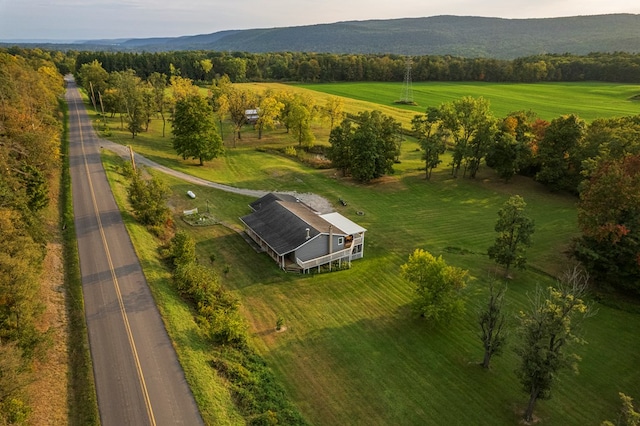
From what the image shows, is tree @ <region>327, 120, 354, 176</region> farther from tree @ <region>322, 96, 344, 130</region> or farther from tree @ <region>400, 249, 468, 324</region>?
tree @ <region>400, 249, 468, 324</region>

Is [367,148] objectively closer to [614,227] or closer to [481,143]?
[481,143]

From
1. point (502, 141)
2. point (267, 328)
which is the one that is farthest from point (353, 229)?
point (502, 141)

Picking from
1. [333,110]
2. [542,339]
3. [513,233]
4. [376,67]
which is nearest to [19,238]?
[542,339]

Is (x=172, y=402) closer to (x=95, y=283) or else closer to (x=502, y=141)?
(x=95, y=283)

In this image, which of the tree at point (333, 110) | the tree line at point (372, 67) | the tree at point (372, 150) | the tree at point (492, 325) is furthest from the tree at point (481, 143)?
the tree line at point (372, 67)

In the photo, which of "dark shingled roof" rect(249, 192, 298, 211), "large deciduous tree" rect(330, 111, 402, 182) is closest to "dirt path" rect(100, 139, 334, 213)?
"dark shingled roof" rect(249, 192, 298, 211)

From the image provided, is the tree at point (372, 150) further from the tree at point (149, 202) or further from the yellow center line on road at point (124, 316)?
the yellow center line on road at point (124, 316)
